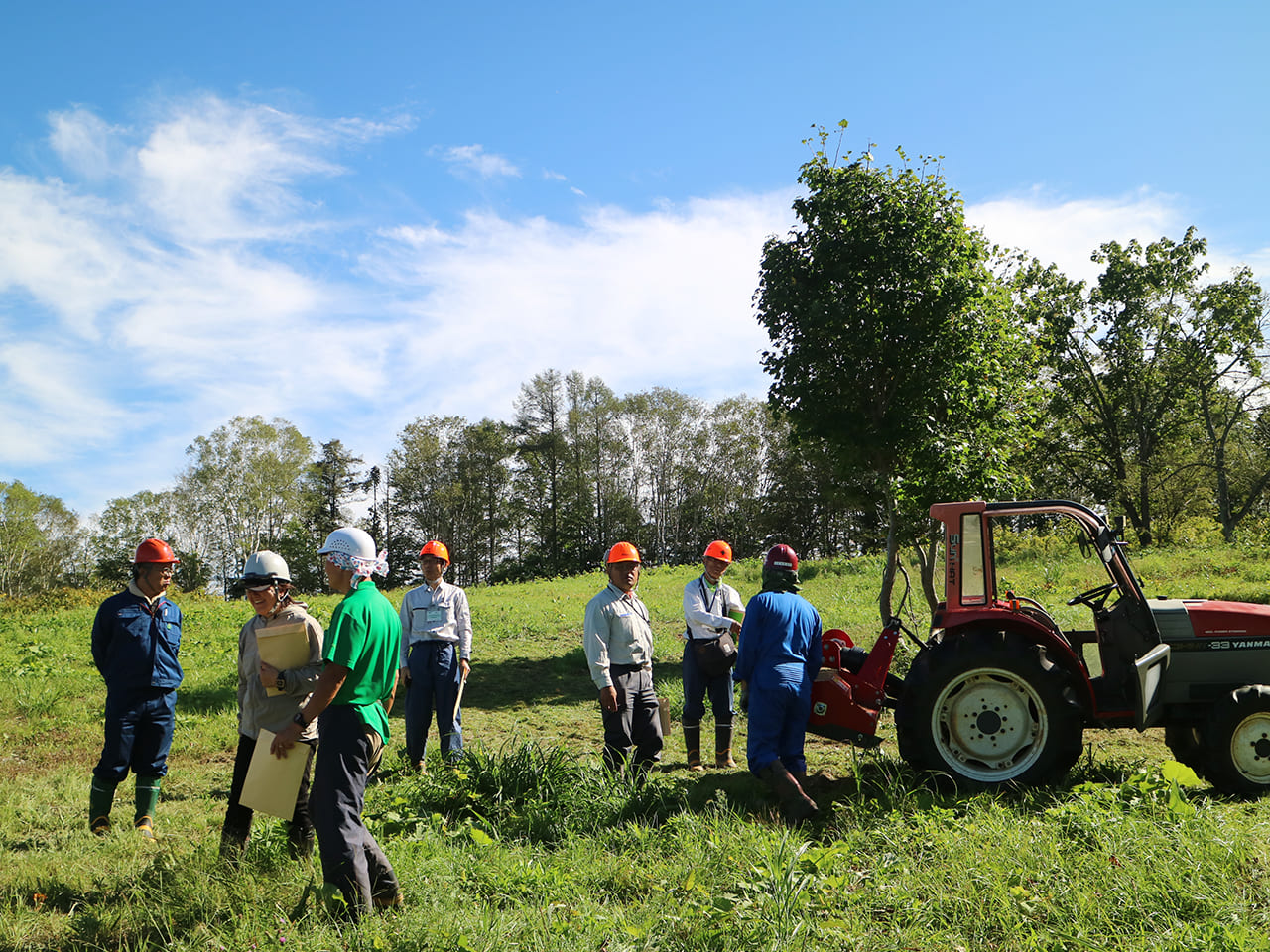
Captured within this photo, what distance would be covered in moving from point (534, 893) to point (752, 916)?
3.75 feet

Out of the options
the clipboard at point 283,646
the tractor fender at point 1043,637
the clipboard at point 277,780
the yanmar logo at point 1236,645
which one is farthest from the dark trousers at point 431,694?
the yanmar logo at point 1236,645

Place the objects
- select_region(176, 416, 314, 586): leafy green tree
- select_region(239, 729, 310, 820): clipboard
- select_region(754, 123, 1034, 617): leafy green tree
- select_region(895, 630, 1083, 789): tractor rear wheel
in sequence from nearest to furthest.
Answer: select_region(239, 729, 310, 820): clipboard → select_region(895, 630, 1083, 789): tractor rear wheel → select_region(754, 123, 1034, 617): leafy green tree → select_region(176, 416, 314, 586): leafy green tree

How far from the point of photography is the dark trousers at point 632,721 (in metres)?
6.33

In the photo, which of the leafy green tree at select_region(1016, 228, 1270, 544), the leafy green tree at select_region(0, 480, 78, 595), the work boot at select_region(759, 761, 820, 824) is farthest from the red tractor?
the leafy green tree at select_region(0, 480, 78, 595)

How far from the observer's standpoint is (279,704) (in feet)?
16.3

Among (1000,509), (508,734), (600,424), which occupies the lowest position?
(508,734)

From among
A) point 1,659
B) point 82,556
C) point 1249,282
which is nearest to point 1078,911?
point 1,659

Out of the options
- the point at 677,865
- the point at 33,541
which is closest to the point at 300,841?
the point at 677,865

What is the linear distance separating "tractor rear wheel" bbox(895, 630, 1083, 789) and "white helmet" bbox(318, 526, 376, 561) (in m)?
4.07

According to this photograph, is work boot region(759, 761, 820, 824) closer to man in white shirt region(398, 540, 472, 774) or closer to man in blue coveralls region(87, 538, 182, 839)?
man in white shirt region(398, 540, 472, 774)

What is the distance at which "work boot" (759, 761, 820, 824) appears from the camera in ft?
17.4

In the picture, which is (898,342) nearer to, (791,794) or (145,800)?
(791,794)

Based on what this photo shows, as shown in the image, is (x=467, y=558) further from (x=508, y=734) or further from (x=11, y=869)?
(x=11, y=869)

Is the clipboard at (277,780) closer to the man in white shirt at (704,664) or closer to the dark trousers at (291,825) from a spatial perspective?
the dark trousers at (291,825)
